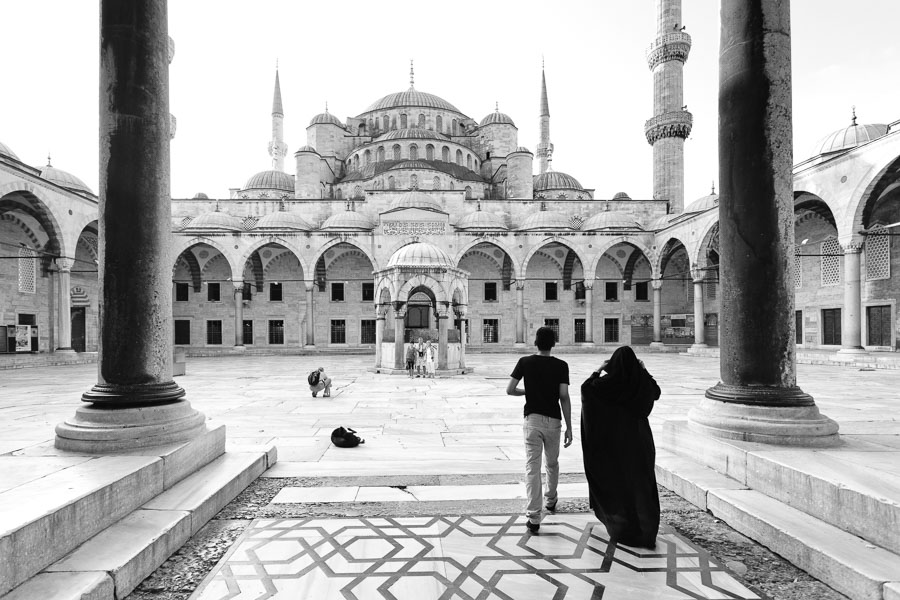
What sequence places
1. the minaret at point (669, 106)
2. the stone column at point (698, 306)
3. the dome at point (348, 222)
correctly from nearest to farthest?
the stone column at point (698, 306) < the dome at point (348, 222) < the minaret at point (669, 106)

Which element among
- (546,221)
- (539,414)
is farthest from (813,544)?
(546,221)

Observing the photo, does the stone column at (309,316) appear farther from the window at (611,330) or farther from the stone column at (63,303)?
the window at (611,330)

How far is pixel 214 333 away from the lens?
87.0 ft

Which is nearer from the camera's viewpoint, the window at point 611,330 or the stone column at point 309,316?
the stone column at point 309,316

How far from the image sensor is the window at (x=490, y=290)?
27667 millimetres

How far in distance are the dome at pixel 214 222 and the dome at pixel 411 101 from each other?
16282 millimetres

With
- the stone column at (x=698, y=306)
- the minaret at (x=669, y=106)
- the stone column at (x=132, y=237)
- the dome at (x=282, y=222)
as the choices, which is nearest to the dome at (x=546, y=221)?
the minaret at (x=669, y=106)

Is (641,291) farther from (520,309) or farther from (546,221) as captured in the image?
(520,309)

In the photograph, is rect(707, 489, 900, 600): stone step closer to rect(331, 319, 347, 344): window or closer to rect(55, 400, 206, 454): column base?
rect(55, 400, 206, 454): column base

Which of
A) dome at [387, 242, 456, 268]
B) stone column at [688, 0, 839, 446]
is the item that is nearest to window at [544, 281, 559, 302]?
dome at [387, 242, 456, 268]

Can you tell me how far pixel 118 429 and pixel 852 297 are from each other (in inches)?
722

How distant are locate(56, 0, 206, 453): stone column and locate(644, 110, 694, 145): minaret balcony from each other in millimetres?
28437

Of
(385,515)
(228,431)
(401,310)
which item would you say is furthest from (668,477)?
(401,310)

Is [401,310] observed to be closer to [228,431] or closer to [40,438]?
[228,431]
